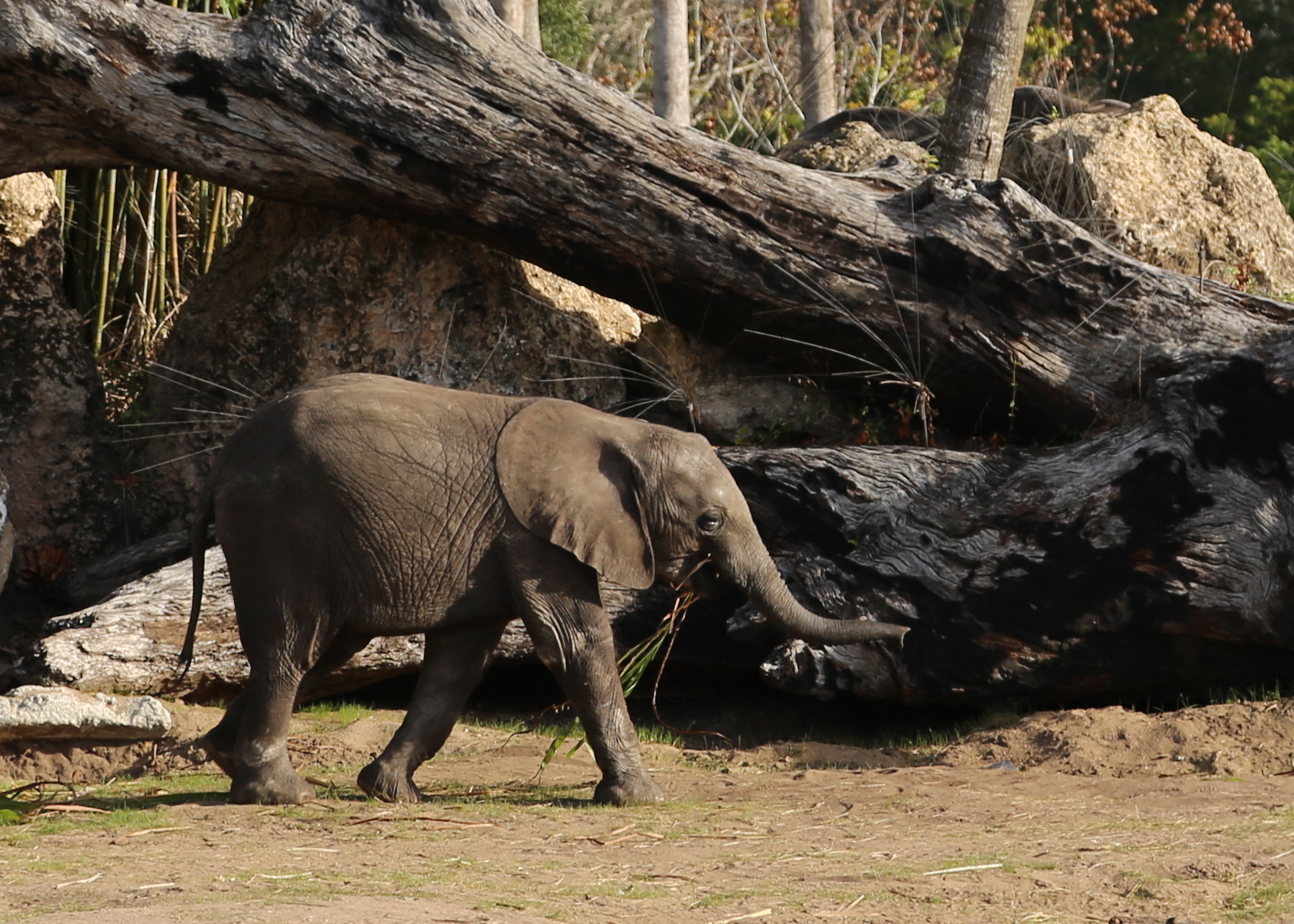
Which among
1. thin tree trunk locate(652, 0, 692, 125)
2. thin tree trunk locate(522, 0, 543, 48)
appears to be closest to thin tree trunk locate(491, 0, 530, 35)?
thin tree trunk locate(522, 0, 543, 48)

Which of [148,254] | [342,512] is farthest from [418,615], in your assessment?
[148,254]

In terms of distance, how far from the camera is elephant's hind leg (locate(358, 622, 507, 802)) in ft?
21.2

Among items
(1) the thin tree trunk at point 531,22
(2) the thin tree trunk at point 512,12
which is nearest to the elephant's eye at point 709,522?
(2) the thin tree trunk at point 512,12

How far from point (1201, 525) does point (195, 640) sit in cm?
497

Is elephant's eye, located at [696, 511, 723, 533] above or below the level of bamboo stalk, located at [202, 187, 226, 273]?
below

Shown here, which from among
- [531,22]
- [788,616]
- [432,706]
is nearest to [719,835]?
[788,616]

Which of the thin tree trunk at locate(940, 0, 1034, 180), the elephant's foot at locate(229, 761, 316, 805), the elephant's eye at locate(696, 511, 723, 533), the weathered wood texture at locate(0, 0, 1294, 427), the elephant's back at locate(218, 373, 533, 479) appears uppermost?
the thin tree trunk at locate(940, 0, 1034, 180)

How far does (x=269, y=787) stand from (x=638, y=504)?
183cm

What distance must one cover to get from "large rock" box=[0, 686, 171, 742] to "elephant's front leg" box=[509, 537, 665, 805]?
217 cm

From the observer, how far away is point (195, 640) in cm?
812

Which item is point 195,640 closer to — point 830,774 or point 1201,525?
point 830,774

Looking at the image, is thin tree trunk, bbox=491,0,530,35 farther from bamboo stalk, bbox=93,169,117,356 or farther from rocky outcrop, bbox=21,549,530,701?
rocky outcrop, bbox=21,549,530,701

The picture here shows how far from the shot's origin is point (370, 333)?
9648 mm

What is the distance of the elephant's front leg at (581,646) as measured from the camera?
6312 millimetres
